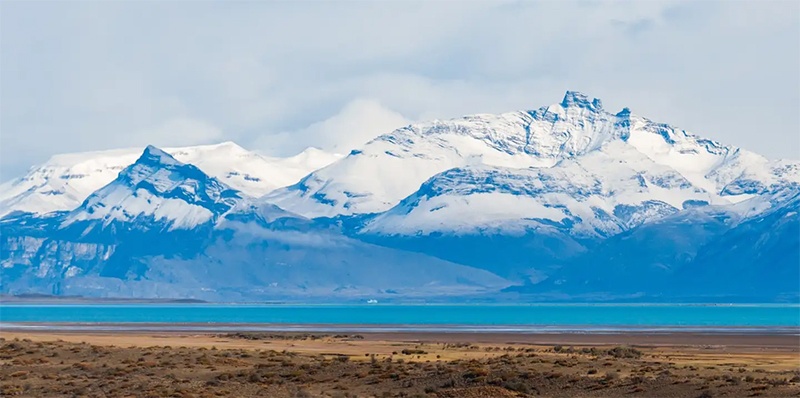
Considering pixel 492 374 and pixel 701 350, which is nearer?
pixel 492 374

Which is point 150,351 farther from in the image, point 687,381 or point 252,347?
point 687,381

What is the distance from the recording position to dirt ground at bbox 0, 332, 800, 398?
2960 inches

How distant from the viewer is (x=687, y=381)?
76875mm

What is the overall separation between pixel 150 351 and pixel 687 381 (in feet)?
144

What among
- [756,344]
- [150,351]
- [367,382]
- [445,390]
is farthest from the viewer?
[756,344]

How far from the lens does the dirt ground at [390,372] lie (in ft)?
247

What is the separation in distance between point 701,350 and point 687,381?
4119 cm

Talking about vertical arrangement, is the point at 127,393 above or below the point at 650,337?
below

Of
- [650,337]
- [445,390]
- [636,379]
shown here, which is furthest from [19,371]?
[650,337]

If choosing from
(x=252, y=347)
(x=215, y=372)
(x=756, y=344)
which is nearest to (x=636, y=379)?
(x=215, y=372)

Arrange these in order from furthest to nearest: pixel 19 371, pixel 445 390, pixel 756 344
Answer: pixel 756 344
pixel 19 371
pixel 445 390

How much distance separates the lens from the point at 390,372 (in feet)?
276

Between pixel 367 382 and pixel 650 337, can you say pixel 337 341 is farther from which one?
pixel 367 382

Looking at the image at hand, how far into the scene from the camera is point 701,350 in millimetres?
117000
